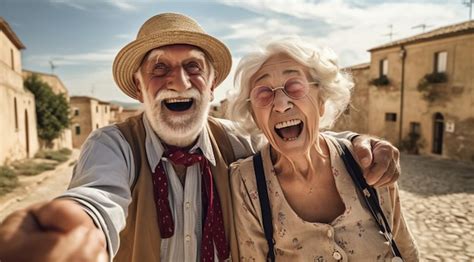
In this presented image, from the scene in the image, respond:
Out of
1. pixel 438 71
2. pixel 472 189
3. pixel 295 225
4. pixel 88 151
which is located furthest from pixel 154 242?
pixel 438 71

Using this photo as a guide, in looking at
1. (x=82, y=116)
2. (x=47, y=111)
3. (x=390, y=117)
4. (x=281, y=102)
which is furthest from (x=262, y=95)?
(x=82, y=116)

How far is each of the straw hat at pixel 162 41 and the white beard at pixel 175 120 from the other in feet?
0.88

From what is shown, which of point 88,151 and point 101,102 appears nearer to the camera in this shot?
point 88,151

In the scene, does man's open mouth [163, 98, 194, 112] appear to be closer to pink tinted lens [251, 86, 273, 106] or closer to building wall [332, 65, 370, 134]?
pink tinted lens [251, 86, 273, 106]

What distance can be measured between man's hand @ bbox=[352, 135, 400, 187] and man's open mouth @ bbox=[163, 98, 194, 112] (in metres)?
1.09

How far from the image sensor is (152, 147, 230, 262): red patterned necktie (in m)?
1.79

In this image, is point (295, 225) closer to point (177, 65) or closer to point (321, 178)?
point (321, 178)

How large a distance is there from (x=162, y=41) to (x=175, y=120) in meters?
0.50

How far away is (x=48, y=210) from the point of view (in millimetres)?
965

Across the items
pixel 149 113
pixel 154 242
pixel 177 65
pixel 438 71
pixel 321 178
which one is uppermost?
pixel 438 71

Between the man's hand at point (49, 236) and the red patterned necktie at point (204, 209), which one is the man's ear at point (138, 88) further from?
the man's hand at point (49, 236)

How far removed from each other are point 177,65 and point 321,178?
1137 millimetres

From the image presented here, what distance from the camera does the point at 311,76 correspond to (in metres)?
2.05

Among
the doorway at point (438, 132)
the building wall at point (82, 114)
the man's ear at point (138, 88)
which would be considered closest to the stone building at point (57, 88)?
the building wall at point (82, 114)
